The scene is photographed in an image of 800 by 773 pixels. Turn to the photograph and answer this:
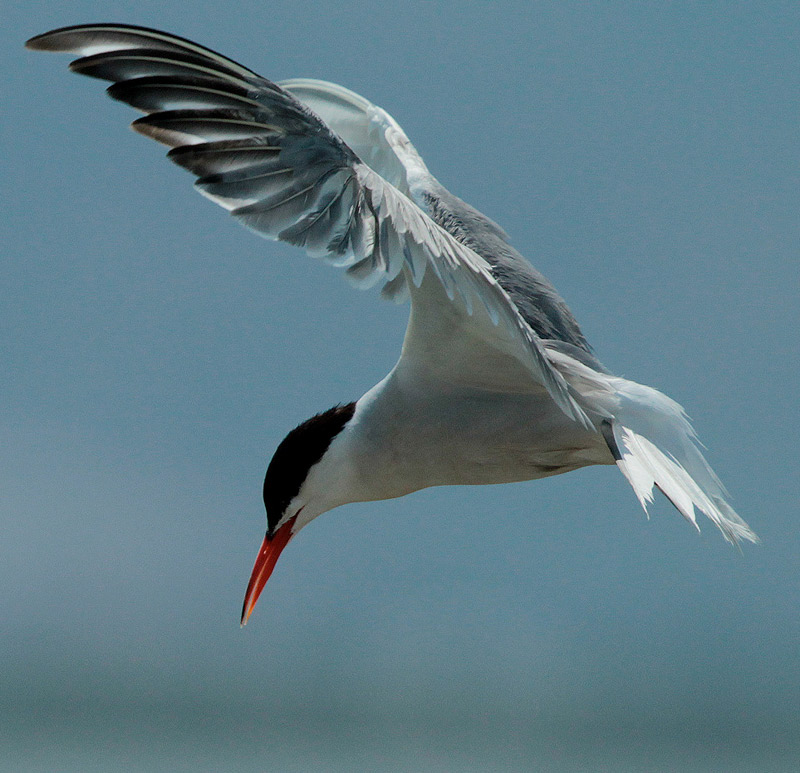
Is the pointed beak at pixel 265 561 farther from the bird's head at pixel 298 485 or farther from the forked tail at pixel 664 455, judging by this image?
the forked tail at pixel 664 455

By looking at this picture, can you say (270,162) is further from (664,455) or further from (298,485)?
(298,485)

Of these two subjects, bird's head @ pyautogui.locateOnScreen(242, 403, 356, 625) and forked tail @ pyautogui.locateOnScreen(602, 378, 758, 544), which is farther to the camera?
bird's head @ pyautogui.locateOnScreen(242, 403, 356, 625)

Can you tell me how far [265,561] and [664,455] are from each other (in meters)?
1.38

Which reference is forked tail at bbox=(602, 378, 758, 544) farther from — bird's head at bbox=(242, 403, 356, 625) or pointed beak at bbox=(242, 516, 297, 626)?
pointed beak at bbox=(242, 516, 297, 626)

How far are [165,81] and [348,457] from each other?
50.8 inches

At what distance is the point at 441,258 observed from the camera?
199cm

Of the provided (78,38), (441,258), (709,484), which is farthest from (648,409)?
(78,38)

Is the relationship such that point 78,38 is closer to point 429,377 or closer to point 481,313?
point 481,313

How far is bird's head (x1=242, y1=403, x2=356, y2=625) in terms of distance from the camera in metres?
2.99

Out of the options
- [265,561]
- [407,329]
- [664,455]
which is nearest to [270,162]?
[407,329]

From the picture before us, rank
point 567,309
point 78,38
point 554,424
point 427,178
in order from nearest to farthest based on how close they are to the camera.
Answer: point 78,38, point 554,424, point 567,309, point 427,178

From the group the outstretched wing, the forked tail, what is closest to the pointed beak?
the forked tail

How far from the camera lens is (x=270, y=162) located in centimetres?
198

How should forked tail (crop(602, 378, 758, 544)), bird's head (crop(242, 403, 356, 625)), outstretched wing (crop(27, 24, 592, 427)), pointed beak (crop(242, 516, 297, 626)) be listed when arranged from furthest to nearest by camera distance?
1. pointed beak (crop(242, 516, 297, 626))
2. bird's head (crop(242, 403, 356, 625))
3. forked tail (crop(602, 378, 758, 544))
4. outstretched wing (crop(27, 24, 592, 427))
